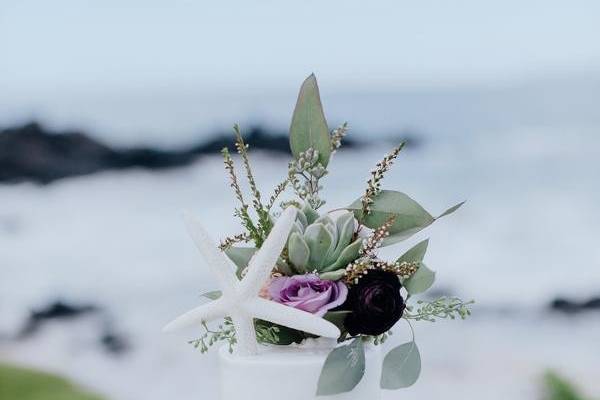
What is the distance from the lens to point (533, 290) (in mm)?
2523

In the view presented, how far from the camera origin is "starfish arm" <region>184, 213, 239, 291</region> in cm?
91

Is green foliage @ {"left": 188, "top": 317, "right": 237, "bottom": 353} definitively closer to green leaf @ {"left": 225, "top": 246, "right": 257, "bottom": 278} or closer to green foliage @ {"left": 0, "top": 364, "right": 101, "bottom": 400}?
green leaf @ {"left": 225, "top": 246, "right": 257, "bottom": 278}

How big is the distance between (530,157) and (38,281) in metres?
1.33

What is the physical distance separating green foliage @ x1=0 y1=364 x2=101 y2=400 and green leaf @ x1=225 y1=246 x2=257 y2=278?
1.58 metres

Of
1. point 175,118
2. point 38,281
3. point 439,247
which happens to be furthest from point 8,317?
point 439,247

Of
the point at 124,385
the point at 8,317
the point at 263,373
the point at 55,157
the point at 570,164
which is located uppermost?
the point at 263,373

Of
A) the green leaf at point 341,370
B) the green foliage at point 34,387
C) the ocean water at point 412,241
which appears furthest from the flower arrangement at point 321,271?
the green foliage at point 34,387

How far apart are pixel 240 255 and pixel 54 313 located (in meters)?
1.69

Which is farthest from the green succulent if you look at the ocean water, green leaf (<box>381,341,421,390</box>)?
the ocean water

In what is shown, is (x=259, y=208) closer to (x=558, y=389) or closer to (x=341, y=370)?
(x=341, y=370)

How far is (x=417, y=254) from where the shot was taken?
951mm

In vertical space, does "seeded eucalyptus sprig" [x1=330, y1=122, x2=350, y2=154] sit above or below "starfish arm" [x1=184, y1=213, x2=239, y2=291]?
above

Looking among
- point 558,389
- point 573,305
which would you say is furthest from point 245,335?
point 573,305

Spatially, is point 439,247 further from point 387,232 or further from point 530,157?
point 387,232
